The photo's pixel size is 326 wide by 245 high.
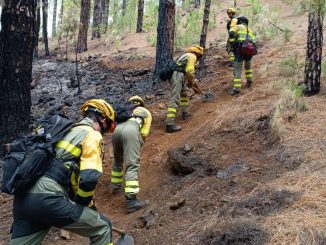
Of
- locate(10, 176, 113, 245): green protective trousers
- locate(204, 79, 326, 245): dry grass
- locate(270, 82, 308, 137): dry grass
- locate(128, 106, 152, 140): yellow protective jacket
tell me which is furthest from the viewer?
locate(128, 106, 152, 140): yellow protective jacket

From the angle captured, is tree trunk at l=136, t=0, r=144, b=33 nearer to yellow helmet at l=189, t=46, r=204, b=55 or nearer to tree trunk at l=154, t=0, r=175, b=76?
tree trunk at l=154, t=0, r=175, b=76

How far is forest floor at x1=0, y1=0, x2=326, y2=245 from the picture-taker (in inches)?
196

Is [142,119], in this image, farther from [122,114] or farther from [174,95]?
[174,95]

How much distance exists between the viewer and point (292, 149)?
21.5ft

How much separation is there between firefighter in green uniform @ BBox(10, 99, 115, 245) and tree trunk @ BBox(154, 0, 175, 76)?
7320 millimetres

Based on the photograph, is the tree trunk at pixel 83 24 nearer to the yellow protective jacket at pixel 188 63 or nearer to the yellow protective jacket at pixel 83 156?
the yellow protective jacket at pixel 188 63

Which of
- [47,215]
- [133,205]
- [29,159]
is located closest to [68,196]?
[47,215]

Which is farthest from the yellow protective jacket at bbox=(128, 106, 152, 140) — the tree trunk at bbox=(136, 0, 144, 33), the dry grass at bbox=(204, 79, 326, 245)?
the tree trunk at bbox=(136, 0, 144, 33)

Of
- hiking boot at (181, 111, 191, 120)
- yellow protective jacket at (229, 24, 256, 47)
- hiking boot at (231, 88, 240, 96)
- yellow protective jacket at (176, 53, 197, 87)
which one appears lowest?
hiking boot at (181, 111, 191, 120)

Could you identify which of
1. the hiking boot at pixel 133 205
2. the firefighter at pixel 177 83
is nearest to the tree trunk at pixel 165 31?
the firefighter at pixel 177 83

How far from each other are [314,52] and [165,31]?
441cm

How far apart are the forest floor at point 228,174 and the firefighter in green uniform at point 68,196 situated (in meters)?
1.36

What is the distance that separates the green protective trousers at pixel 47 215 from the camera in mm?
4117

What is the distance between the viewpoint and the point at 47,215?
4.13 m
